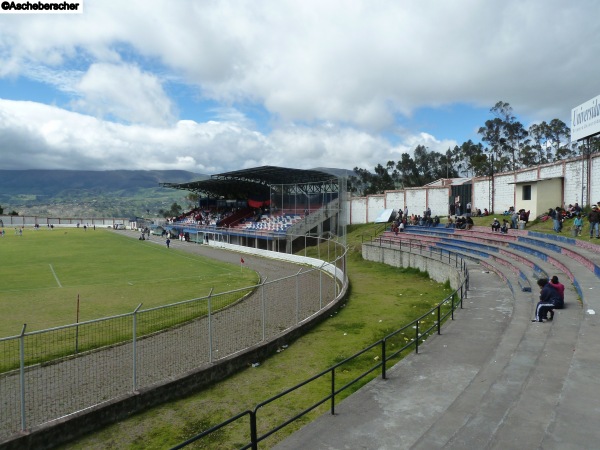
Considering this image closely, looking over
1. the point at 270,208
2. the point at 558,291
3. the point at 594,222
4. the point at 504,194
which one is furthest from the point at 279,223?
the point at 558,291

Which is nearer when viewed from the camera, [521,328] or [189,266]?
[521,328]

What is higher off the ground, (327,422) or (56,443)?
(327,422)

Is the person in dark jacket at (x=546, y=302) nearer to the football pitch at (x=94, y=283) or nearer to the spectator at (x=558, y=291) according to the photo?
the spectator at (x=558, y=291)

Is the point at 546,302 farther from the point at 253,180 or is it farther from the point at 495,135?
the point at 495,135

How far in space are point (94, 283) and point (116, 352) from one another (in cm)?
1434

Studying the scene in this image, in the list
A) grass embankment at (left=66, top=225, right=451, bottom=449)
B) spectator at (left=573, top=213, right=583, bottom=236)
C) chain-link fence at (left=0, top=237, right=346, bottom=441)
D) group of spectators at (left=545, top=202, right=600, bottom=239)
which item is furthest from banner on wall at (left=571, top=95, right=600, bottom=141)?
chain-link fence at (left=0, top=237, right=346, bottom=441)

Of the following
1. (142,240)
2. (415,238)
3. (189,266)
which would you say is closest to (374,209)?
(415,238)

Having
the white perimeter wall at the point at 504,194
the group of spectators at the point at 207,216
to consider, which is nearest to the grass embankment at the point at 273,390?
the white perimeter wall at the point at 504,194

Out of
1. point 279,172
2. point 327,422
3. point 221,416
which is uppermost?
point 279,172

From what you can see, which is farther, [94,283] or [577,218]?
[94,283]

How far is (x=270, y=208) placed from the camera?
5031 centimetres

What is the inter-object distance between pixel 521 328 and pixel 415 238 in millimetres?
23093

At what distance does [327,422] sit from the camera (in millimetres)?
6629

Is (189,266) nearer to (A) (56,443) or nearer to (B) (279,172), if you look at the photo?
(B) (279,172)
